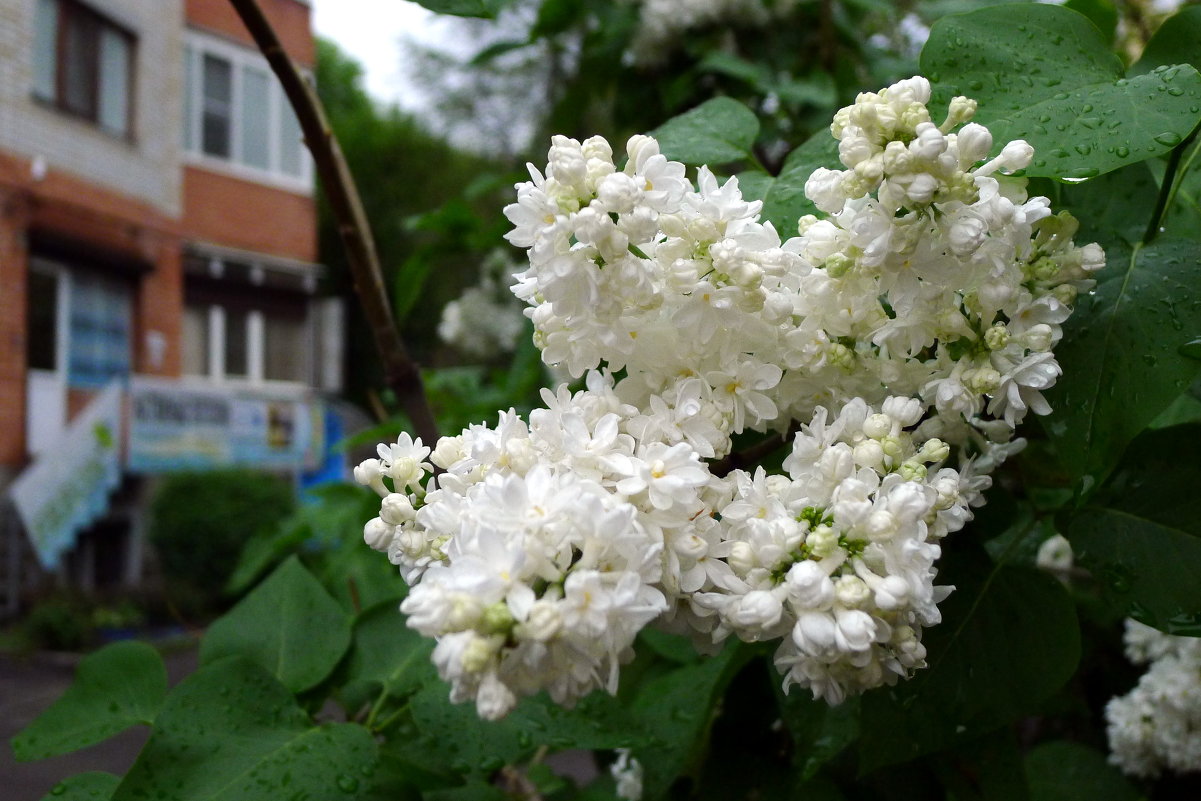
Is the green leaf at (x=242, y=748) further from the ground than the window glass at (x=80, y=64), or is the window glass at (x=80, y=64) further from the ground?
the window glass at (x=80, y=64)

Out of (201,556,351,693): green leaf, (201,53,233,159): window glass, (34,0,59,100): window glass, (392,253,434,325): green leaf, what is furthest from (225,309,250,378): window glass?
(201,556,351,693): green leaf

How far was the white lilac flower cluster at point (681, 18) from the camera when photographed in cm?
184

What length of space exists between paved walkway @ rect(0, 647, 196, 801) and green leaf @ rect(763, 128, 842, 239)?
0.69m

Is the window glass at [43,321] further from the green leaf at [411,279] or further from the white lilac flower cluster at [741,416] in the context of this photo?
the white lilac flower cluster at [741,416]

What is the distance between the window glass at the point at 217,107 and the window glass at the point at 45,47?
37.4 inches

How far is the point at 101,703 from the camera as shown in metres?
0.86

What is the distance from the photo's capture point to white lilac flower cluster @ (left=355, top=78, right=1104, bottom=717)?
410 millimetres

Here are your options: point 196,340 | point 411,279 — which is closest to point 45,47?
point 196,340

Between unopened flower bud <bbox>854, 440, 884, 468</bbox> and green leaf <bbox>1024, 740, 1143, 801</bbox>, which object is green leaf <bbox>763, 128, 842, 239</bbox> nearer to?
unopened flower bud <bbox>854, 440, 884, 468</bbox>

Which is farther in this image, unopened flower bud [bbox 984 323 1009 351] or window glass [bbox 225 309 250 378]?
window glass [bbox 225 309 250 378]

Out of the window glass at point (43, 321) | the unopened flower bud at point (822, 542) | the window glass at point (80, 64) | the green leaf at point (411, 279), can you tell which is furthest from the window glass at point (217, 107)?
the unopened flower bud at point (822, 542)

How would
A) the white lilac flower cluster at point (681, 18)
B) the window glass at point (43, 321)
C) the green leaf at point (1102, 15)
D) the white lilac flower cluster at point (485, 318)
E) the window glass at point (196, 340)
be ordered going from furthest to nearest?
1. the window glass at point (196, 340)
2. the window glass at point (43, 321)
3. the white lilac flower cluster at point (485, 318)
4. the white lilac flower cluster at point (681, 18)
5. the green leaf at point (1102, 15)

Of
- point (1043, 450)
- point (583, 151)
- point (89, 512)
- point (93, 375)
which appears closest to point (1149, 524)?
point (1043, 450)

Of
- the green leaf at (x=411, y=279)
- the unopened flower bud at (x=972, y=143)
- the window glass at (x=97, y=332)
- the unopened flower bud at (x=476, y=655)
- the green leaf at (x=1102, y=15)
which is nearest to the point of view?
the unopened flower bud at (x=476, y=655)
